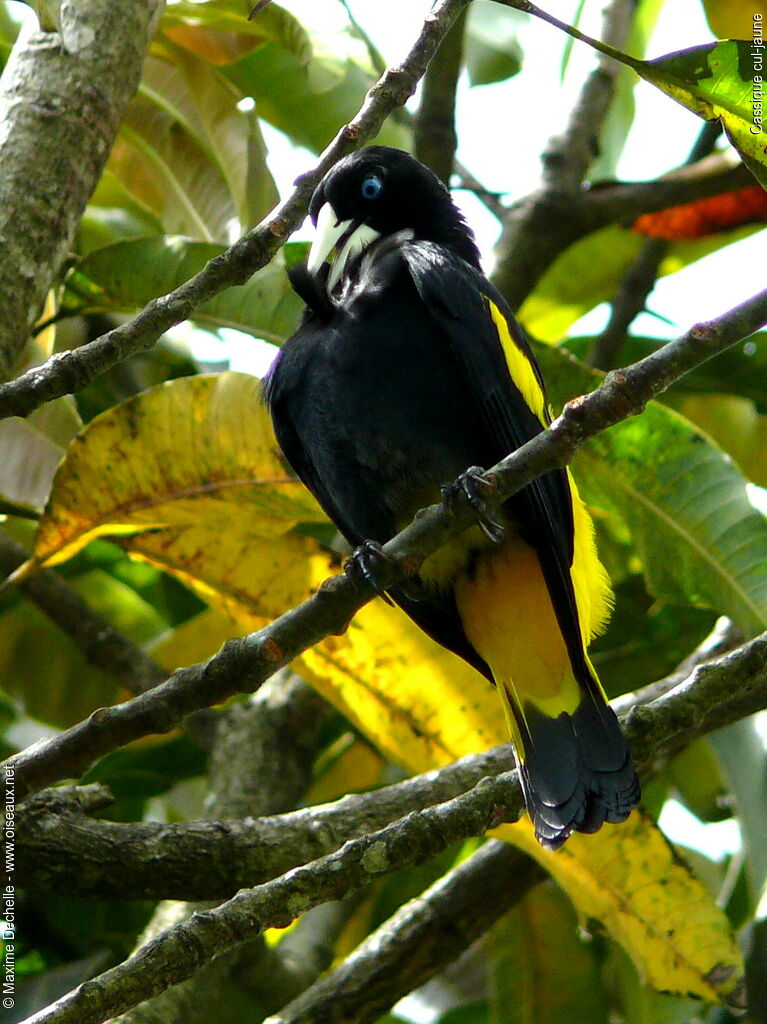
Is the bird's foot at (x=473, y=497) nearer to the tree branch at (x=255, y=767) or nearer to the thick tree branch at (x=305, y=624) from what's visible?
the thick tree branch at (x=305, y=624)

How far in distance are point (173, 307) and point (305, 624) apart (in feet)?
1.68

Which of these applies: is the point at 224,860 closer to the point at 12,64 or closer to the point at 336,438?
the point at 336,438

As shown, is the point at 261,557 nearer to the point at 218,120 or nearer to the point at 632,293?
the point at 218,120

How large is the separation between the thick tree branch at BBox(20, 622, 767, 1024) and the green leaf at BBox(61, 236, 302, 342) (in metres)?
1.59

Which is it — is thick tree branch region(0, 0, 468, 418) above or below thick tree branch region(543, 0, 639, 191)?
below

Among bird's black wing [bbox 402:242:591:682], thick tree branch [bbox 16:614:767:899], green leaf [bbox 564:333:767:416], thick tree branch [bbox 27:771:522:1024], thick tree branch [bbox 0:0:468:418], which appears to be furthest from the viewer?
green leaf [bbox 564:333:767:416]

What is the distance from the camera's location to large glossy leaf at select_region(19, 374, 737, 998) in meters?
2.72

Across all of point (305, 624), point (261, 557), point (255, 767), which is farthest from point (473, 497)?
point (255, 767)

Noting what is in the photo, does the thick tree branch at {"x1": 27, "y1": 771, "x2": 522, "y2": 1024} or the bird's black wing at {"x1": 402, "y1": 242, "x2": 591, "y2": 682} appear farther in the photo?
the bird's black wing at {"x1": 402, "y1": 242, "x2": 591, "y2": 682}

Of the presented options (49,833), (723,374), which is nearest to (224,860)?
(49,833)

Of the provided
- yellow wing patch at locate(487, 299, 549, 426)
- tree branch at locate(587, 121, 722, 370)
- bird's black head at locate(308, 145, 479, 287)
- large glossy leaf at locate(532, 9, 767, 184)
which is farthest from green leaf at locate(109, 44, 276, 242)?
large glossy leaf at locate(532, 9, 767, 184)

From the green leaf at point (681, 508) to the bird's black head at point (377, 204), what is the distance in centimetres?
→ 58

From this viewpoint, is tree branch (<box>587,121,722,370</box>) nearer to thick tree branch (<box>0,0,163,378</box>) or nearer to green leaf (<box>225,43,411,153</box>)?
green leaf (<box>225,43,411,153</box>)

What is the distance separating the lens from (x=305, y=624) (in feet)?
6.16
